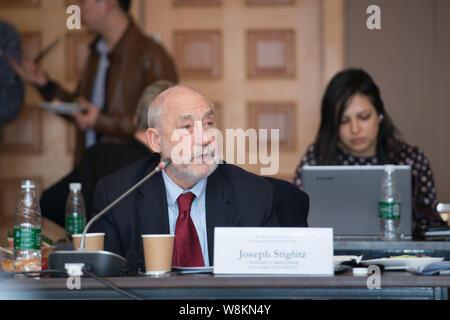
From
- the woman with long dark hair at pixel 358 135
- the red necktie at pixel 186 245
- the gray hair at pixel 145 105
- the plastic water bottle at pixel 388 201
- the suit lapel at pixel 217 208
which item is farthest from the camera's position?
the woman with long dark hair at pixel 358 135

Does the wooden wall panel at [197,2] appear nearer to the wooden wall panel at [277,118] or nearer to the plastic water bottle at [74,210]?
the wooden wall panel at [277,118]

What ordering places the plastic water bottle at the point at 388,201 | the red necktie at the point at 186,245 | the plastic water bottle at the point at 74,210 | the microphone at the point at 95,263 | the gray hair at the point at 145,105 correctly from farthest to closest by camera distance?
the gray hair at the point at 145,105 → the plastic water bottle at the point at 74,210 → the plastic water bottle at the point at 388,201 → the red necktie at the point at 186,245 → the microphone at the point at 95,263

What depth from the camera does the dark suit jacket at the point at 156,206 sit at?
78.8 inches

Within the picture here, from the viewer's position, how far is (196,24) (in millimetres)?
4383

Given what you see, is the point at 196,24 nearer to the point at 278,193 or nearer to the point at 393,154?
the point at 393,154

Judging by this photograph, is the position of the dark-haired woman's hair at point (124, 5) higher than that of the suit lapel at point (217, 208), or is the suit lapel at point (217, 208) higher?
the dark-haired woman's hair at point (124, 5)

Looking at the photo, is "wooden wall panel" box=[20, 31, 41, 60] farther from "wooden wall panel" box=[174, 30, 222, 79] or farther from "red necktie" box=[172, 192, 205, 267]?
"red necktie" box=[172, 192, 205, 267]

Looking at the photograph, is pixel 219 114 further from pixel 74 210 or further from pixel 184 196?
pixel 184 196

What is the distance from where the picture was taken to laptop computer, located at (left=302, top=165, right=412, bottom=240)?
8.46ft

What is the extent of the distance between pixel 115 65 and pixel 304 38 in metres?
1.17

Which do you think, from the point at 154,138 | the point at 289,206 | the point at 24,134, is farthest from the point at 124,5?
the point at 289,206

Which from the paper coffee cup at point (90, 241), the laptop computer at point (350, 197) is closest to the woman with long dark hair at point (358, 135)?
the laptop computer at point (350, 197)

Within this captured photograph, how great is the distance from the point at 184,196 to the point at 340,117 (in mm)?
1404

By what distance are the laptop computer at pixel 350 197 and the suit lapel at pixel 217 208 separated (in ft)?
1.85
